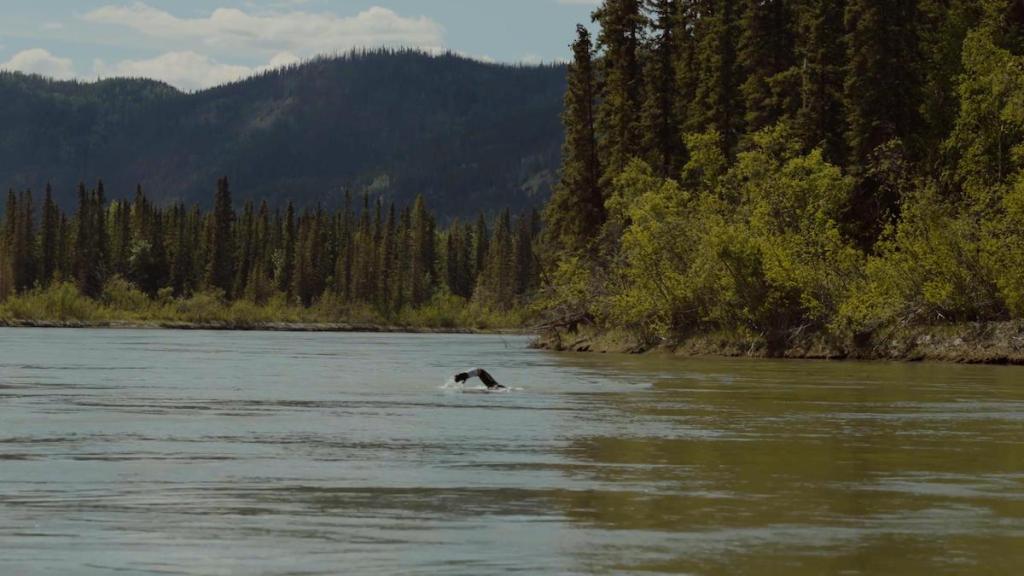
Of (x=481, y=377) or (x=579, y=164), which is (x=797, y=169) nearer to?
(x=579, y=164)

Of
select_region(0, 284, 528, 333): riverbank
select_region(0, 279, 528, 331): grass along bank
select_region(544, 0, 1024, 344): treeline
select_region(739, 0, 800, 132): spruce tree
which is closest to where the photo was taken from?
select_region(544, 0, 1024, 344): treeline

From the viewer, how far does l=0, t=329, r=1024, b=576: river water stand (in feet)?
41.6

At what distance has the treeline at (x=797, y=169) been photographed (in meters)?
60.7

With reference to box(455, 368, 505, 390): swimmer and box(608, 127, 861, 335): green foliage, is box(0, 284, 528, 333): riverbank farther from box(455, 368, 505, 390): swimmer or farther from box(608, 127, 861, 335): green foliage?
box(455, 368, 505, 390): swimmer

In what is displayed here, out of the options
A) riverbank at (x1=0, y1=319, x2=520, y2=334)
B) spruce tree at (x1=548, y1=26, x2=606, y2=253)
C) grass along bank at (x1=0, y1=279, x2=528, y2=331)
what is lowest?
riverbank at (x1=0, y1=319, x2=520, y2=334)

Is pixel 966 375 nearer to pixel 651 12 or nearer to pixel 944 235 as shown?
pixel 944 235

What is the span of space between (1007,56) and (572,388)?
36.8m

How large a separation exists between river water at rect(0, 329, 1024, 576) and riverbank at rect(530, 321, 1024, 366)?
69.9ft

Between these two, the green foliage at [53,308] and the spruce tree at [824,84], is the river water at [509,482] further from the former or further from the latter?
the green foliage at [53,308]

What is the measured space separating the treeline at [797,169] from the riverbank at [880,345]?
0.58 metres

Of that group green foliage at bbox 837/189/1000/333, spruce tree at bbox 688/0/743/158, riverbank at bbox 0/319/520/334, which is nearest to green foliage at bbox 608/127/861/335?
green foliage at bbox 837/189/1000/333

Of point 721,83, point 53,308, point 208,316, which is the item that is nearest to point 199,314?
point 208,316

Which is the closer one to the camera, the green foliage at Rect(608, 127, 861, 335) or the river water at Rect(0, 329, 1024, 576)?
the river water at Rect(0, 329, 1024, 576)

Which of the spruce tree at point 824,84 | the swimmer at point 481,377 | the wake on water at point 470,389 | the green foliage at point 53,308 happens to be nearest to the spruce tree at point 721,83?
the spruce tree at point 824,84
